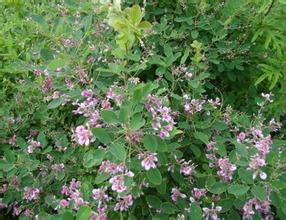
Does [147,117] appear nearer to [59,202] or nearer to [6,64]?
[59,202]

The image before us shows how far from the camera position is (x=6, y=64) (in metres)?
2.52

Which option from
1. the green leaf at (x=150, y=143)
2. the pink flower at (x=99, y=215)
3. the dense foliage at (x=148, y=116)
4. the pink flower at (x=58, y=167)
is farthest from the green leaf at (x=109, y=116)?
the pink flower at (x=58, y=167)

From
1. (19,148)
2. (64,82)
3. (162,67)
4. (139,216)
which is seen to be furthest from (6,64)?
(139,216)

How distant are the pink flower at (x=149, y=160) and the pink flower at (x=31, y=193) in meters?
0.60

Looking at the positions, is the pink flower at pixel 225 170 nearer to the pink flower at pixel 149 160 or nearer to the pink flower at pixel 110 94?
the pink flower at pixel 149 160

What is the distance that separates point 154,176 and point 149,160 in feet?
0.20

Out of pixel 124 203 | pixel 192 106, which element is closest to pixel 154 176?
pixel 124 203

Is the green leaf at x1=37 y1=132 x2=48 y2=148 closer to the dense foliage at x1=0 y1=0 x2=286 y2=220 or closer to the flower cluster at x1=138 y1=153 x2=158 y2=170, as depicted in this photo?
the dense foliage at x1=0 y1=0 x2=286 y2=220

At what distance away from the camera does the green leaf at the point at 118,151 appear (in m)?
1.40

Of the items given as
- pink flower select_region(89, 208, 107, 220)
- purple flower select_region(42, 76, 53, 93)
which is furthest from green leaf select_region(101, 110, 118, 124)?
purple flower select_region(42, 76, 53, 93)

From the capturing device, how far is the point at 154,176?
4.99 ft

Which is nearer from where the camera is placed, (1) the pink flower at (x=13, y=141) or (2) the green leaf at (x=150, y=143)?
(2) the green leaf at (x=150, y=143)

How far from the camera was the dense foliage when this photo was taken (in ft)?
4.97

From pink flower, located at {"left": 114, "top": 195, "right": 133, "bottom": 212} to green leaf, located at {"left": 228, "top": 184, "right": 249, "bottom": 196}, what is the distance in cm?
32
